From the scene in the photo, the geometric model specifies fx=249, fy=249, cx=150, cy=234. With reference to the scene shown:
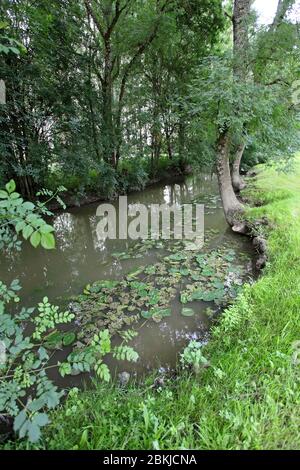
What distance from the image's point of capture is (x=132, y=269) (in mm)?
3941

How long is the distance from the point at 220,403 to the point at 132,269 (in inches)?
101

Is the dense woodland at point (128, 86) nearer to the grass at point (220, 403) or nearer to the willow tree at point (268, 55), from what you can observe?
the willow tree at point (268, 55)

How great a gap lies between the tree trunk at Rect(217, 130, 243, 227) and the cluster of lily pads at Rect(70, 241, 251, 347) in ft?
4.98

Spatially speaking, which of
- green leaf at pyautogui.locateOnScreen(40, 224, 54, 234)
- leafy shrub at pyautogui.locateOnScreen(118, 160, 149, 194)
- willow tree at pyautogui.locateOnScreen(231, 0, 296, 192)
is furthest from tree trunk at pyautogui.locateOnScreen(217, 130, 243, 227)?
green leaf at pyautogui.locateOnScreen(40, 224, 54, 234)

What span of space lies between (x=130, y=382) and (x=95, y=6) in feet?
31.3

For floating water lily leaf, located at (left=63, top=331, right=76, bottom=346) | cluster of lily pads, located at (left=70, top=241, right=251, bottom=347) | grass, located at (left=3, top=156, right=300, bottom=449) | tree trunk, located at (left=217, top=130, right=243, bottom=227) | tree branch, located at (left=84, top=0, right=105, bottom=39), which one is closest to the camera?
grass, located at (left=3, top=156, right=300, bottom=449)

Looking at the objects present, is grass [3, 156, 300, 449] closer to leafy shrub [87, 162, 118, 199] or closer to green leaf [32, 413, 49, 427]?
green leaf [32, 413, 49, 427]

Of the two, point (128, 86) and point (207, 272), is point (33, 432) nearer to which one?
point (207, 272)

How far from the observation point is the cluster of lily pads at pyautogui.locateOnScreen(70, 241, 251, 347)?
276cm

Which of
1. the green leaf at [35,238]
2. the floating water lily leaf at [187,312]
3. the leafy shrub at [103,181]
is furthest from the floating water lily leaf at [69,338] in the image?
the leafy shrub at [103,181]

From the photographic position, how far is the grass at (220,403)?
1304mm

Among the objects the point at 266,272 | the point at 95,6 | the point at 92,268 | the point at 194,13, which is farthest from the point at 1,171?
the point at 194,13

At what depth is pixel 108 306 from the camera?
2.96 metres

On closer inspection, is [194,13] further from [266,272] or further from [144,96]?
[266,272]
